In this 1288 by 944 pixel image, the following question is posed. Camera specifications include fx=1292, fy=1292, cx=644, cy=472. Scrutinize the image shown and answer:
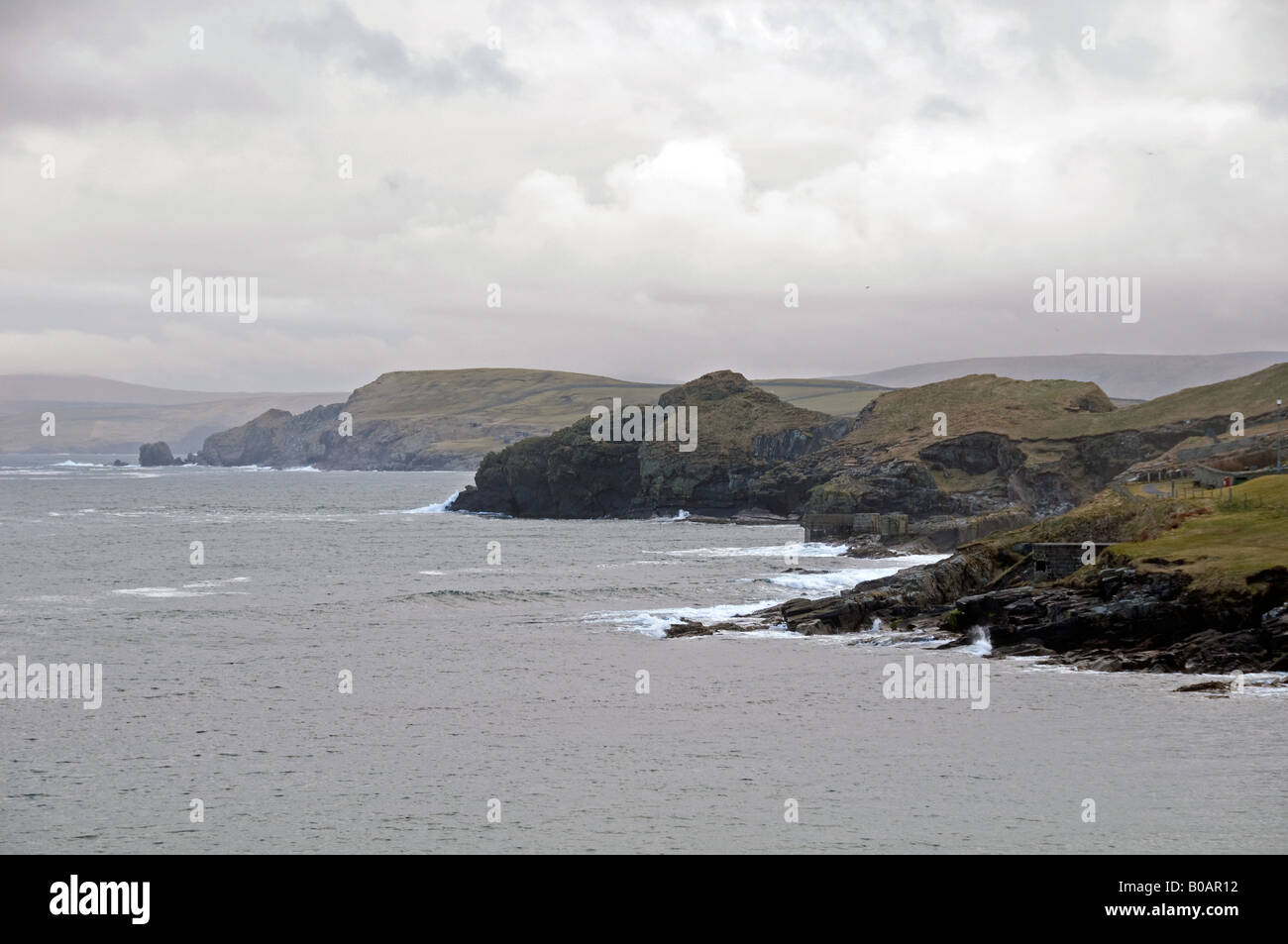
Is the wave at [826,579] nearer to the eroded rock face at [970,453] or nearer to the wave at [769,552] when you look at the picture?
the wave at [769,552]

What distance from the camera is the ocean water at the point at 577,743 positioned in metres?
28.6

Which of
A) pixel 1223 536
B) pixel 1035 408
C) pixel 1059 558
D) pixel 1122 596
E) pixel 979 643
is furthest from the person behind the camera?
pixel 1035 408

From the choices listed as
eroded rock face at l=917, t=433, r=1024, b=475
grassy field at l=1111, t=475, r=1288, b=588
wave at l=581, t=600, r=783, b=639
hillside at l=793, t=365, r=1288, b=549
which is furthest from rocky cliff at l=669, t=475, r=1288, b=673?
eroded rock face at l=917, t=433, r=1024, b=475

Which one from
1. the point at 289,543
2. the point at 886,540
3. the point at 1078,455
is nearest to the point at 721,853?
the point at 886,540

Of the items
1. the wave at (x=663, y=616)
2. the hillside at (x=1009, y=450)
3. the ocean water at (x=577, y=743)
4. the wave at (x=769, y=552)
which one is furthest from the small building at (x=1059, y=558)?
the hillside at (x=1009, y=450)

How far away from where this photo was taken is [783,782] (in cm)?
3269

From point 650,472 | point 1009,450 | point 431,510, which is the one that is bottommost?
point 431,510

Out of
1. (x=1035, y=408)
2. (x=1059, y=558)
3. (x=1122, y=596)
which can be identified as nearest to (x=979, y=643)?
(x=1122, y=596)

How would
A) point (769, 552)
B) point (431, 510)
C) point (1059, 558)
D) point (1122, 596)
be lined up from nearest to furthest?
1. point (1122, 596)
2. point (1059, 558)
3. point (769, 552)
4. point (431, 510)

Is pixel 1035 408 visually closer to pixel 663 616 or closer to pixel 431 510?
pixel 431 510

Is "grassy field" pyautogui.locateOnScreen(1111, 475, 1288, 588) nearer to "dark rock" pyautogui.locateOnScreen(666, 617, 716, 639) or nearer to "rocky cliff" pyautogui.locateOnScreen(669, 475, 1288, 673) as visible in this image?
"rocky cliff" pyautogui.locateOnScreen(669, 475, 1288, 673)

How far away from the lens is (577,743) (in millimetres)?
37781
